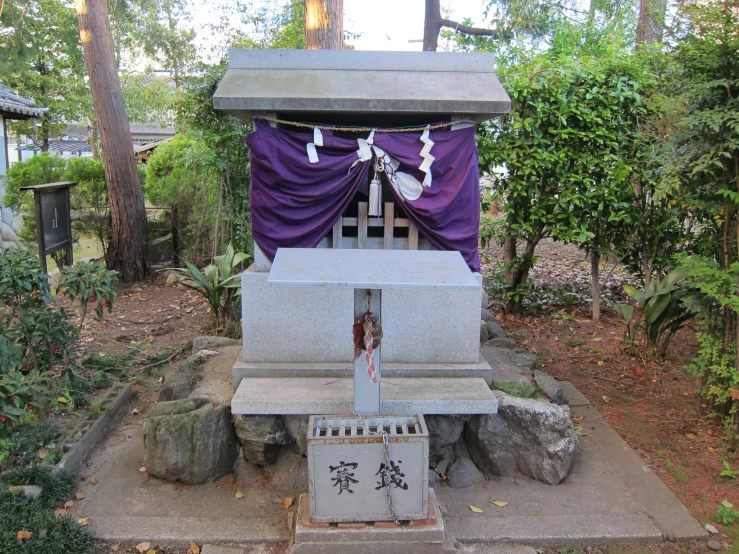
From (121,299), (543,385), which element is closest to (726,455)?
(543,385)

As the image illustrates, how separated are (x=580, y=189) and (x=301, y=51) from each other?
153 inches

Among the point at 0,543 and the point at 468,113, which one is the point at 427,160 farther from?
the point at 0,543

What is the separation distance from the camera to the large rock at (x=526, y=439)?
4.59m

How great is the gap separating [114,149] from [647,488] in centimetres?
959

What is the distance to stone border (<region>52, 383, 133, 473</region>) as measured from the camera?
183 inches

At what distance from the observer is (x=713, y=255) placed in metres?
5.51

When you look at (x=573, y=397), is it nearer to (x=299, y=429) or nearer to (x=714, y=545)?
(x=714, y=545)

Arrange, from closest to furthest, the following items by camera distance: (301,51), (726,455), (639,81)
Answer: (726,455)
(301,51)
(639,81)

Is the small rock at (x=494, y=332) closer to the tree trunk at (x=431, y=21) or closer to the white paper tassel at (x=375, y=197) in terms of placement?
the white paper tassel at (x=375, y=197)

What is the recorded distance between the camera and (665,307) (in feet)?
20.8

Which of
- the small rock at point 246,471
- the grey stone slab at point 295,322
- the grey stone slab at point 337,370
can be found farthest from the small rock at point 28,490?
the grey stone slab at point 295,322

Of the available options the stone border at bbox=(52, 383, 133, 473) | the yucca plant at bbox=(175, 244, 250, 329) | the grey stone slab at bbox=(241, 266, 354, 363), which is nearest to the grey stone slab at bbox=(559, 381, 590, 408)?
the grey stone slab at bbox=(241, 266, 354, 363)

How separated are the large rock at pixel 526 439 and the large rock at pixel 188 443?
6.07 feet

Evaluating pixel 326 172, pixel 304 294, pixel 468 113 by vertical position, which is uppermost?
pixel 468 113
